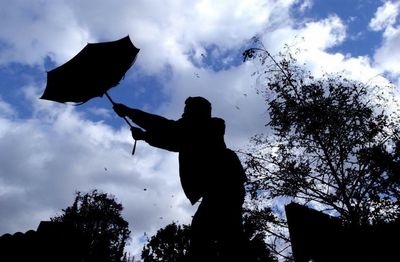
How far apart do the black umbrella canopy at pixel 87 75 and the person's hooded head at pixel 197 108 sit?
1.03 m

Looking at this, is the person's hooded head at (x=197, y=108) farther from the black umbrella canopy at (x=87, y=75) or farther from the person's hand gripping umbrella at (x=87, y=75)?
the black umbrella canopy at (x=87, y=75)

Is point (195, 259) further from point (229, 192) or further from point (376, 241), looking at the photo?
point (376, 241)

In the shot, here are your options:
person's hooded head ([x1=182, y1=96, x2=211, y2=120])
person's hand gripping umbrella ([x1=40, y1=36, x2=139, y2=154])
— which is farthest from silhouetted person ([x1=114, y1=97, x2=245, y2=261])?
person's hand gripping umbrella ([x1=40, y1=36, x2=139, y2=154])

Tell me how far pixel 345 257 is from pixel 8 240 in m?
2.65

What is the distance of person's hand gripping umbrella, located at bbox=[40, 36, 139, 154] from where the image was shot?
12.8 ft

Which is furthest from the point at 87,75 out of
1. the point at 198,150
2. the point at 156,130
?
the point at 198,150

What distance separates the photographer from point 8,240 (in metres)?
2.88

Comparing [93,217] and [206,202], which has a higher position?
[93,217]

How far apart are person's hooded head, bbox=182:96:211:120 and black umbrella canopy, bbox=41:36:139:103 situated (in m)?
1.03

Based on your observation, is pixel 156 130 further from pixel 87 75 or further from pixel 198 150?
pixel 87 75

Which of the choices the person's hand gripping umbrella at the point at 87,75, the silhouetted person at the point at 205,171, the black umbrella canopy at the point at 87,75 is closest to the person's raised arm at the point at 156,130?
the silhouetted person at the point at 205,171

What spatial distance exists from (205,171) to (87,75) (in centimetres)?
181

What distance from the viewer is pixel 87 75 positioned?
3941 mm

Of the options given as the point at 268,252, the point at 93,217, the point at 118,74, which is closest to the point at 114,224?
the point at 93,217
